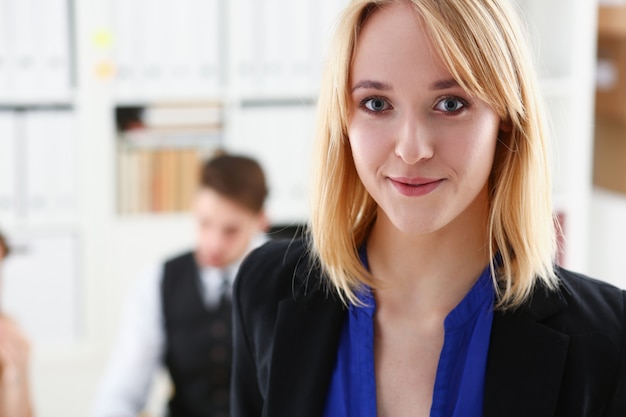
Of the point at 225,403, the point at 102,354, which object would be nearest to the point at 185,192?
the point at 102,354

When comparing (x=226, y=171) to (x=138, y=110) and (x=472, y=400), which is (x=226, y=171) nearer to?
(x=138, y=110)

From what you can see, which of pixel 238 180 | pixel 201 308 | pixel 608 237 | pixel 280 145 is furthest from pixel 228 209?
pixel 608 237

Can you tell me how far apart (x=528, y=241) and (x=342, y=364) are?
0.28 metres

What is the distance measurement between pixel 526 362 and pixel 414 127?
32 centimetres

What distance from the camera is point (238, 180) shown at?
2.58 m

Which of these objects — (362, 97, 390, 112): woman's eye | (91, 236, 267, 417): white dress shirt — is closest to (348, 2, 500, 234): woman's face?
(362, 97, 390, 112): woman's eye

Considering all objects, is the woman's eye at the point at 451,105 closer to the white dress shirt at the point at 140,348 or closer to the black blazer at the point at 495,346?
the black blazer at the point at 495,346

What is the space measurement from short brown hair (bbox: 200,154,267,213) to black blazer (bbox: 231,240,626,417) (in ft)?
3.98

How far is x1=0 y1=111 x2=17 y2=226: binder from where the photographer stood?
325 cm

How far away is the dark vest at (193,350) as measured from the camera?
2508 millimetres

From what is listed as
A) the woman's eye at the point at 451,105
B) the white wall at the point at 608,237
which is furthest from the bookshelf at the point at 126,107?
the woman's eye at the point at 451,105

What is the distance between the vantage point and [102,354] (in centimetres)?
A: 345

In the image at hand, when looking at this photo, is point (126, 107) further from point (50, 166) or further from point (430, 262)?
point (430, 262)

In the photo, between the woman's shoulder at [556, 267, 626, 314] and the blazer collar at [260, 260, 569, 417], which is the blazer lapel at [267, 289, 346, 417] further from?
the woman's shoulder at [556, 267, 626, 314]
